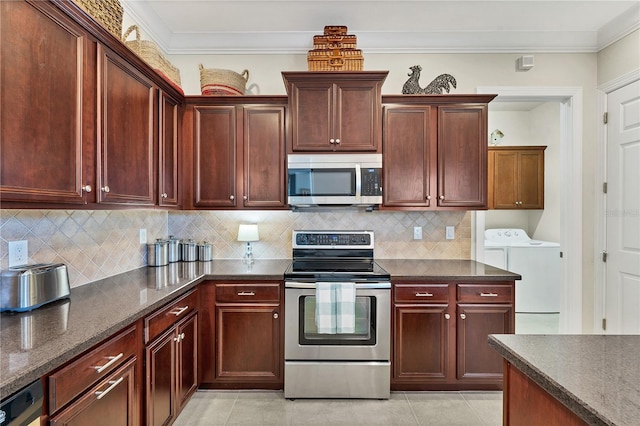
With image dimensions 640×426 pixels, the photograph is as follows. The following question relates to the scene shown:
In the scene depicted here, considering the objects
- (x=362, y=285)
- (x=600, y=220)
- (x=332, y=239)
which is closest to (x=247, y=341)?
(x=362, y=285)

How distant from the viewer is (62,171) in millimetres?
1470

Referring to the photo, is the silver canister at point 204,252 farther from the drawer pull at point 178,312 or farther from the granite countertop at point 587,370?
the granite countertop at point 587,370

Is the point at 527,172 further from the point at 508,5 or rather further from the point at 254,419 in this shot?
the point at 254,419

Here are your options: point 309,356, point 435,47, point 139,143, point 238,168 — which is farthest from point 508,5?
point 309,356

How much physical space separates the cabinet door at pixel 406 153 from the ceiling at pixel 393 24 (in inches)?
30.3

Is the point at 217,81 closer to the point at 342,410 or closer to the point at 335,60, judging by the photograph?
the point at 335,60

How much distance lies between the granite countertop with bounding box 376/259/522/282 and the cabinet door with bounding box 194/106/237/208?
1491 mm

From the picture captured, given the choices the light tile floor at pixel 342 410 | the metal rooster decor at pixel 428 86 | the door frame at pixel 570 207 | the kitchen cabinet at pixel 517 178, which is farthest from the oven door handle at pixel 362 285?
the kitchen cabinet at pixel 517 178

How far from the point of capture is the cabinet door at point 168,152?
2484 millimetres

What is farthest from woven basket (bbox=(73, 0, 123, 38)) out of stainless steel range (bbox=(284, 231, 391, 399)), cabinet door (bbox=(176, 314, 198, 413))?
stainless steel range (bbox=(284, 231, 391, 399))

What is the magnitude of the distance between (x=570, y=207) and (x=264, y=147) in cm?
289

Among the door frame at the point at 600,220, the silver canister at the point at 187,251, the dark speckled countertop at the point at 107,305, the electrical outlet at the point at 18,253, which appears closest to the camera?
the dark speckled countertop at the point at 107,305

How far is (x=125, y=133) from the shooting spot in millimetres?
1981

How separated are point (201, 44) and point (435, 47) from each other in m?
2.19
